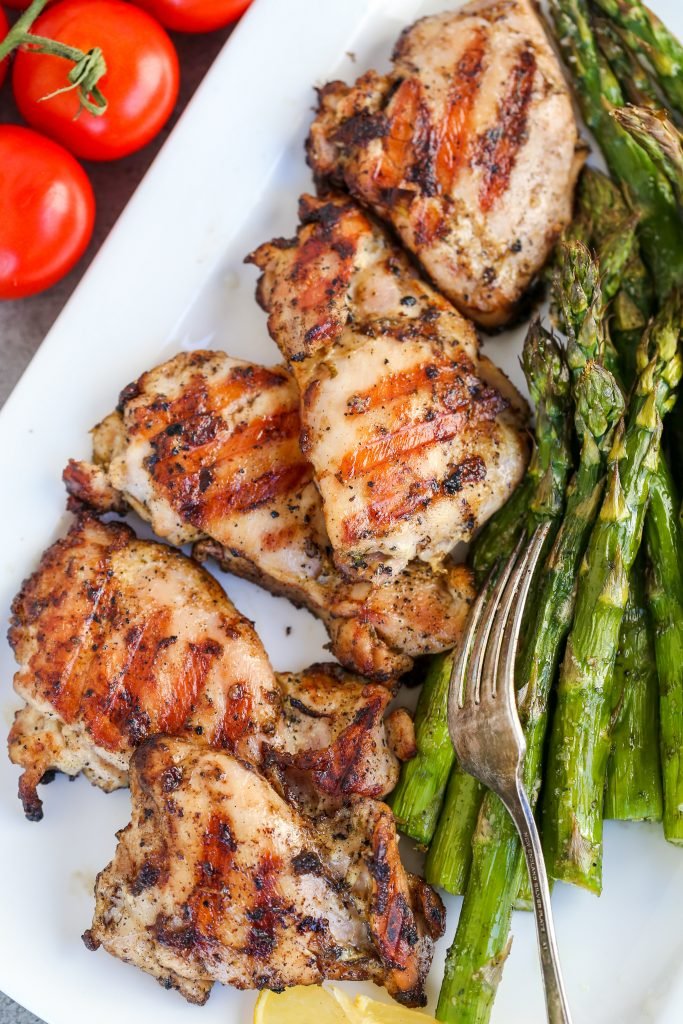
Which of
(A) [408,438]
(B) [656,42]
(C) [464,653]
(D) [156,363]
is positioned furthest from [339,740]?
(B) [656,42]

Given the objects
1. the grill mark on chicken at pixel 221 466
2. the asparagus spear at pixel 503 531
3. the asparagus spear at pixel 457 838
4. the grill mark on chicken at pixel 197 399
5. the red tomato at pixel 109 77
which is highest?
the red tomato at pixel 109 77

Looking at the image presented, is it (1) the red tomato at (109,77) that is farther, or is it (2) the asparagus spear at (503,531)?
(1) the red tomato at (109,77)

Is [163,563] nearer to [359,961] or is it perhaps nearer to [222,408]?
[222,408]

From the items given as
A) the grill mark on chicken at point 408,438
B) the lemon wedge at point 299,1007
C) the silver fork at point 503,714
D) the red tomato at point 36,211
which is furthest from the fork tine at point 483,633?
→ the red tomato at point 36,211

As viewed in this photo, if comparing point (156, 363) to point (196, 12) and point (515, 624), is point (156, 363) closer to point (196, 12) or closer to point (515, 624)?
point (196, 12)

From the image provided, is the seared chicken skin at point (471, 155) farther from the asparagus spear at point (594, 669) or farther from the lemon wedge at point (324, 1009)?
the lemon wedge at point (324, 1009)

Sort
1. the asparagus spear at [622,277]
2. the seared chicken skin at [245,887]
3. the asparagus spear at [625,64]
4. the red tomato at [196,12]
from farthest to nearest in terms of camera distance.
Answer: the red tomato at [196,12]
the asparagus spear at [625,64]
the asparagus spear at [622,277]
the seared chicken skin at [245,887]
